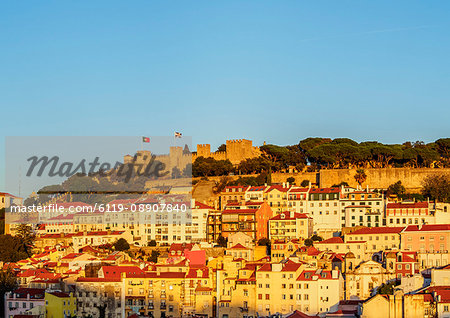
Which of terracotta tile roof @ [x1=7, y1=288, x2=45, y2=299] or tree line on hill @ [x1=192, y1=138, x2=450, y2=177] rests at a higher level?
tree line on hill @ [x1=192, y1=138, x2=450, y2=177]

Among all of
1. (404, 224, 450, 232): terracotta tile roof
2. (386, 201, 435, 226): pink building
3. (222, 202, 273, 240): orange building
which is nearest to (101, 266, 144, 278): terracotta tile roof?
(222, 202, 273, 240): orange building

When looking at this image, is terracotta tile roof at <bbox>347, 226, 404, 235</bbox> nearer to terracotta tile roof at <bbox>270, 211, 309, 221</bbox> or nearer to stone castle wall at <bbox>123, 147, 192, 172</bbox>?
terracotta tile roof at <bbox>270, 211, 309, 221</bbox>

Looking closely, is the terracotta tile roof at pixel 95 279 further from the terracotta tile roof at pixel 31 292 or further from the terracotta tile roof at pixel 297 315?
the terracotta tile roof at pixel 297 315

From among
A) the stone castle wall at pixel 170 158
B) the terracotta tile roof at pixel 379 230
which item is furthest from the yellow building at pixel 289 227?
the stone castle wall at pixel 170 158

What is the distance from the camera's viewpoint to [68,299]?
44.3 metres

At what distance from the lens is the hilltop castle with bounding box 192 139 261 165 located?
3214 inches

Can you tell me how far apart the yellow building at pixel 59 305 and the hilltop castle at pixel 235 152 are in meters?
38.5

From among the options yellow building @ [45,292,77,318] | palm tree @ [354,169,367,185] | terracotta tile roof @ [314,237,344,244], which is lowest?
yellow building @ [45,292,77,318]

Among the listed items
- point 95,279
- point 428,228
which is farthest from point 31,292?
point 428,228

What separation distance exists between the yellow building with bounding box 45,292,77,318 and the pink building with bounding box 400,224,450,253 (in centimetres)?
2017

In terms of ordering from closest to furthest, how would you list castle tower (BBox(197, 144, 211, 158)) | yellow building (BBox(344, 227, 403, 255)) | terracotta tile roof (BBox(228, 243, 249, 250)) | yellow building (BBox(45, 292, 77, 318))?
1. yellow building (BBox(45, 292, 77, 318))
2. yellow building (BBox(344, 227, 403, 255))
3. terracotta tile roof (BBox(228, 243, 249, 250))
4. castle tower (BBox(197, 144, 211, 158))

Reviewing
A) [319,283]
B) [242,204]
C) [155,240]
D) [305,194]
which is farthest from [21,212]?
[319,283]

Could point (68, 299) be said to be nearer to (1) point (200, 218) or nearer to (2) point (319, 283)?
(2) point (319, 283)

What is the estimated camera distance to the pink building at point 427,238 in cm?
4891
